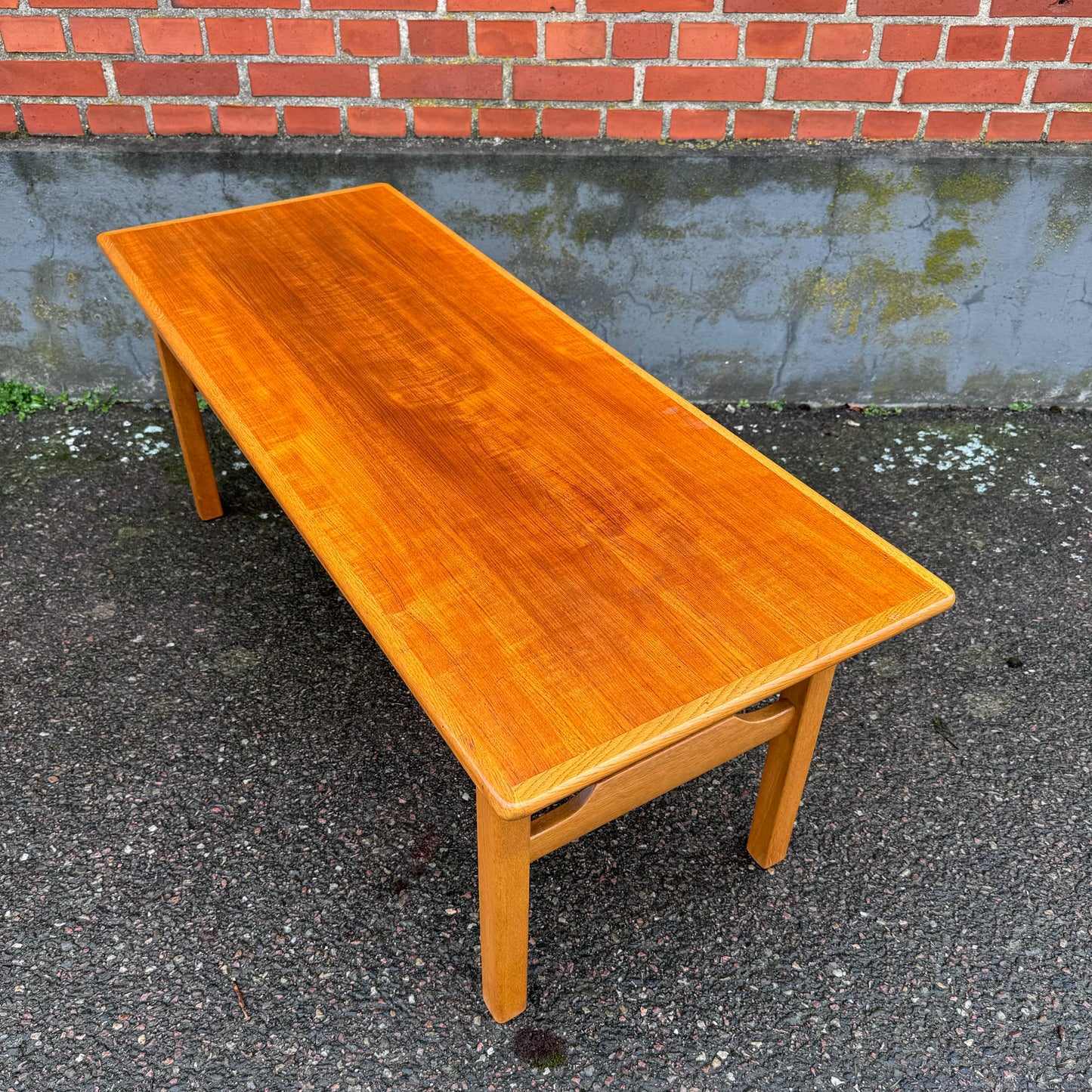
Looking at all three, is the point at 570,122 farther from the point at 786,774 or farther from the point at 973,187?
the point at 786,774

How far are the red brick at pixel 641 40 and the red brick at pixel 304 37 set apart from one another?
782 millimetres

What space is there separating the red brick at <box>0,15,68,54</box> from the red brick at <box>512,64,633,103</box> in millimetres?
1254

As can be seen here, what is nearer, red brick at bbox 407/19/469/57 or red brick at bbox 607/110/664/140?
red brick at bbox 407/19/469/57

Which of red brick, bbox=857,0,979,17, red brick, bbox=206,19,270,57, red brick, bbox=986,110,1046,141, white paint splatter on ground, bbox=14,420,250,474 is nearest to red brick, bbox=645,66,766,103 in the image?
red brick, bbox=857,0,979,17

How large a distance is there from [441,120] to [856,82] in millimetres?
1178

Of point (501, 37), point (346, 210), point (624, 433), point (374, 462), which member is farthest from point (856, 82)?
point (374, 462)

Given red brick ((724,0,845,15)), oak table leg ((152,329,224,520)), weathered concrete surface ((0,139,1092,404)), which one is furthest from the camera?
weathered concrete surface ((0,139,1092,404))

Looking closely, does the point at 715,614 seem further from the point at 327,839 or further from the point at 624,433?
the point at 327,839

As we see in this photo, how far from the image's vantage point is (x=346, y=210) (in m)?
2.49

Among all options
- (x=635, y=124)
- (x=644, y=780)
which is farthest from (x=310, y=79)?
(x=644, y=780)

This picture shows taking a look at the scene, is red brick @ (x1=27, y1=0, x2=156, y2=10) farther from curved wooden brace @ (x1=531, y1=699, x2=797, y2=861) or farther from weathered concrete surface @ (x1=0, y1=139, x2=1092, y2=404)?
curved wooden brace @ (x1=531, y1=699, x2=797, y2=861)

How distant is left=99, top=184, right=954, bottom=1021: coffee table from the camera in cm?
130

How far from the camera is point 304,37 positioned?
2.70 metres

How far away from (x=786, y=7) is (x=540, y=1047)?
257 centimetres
